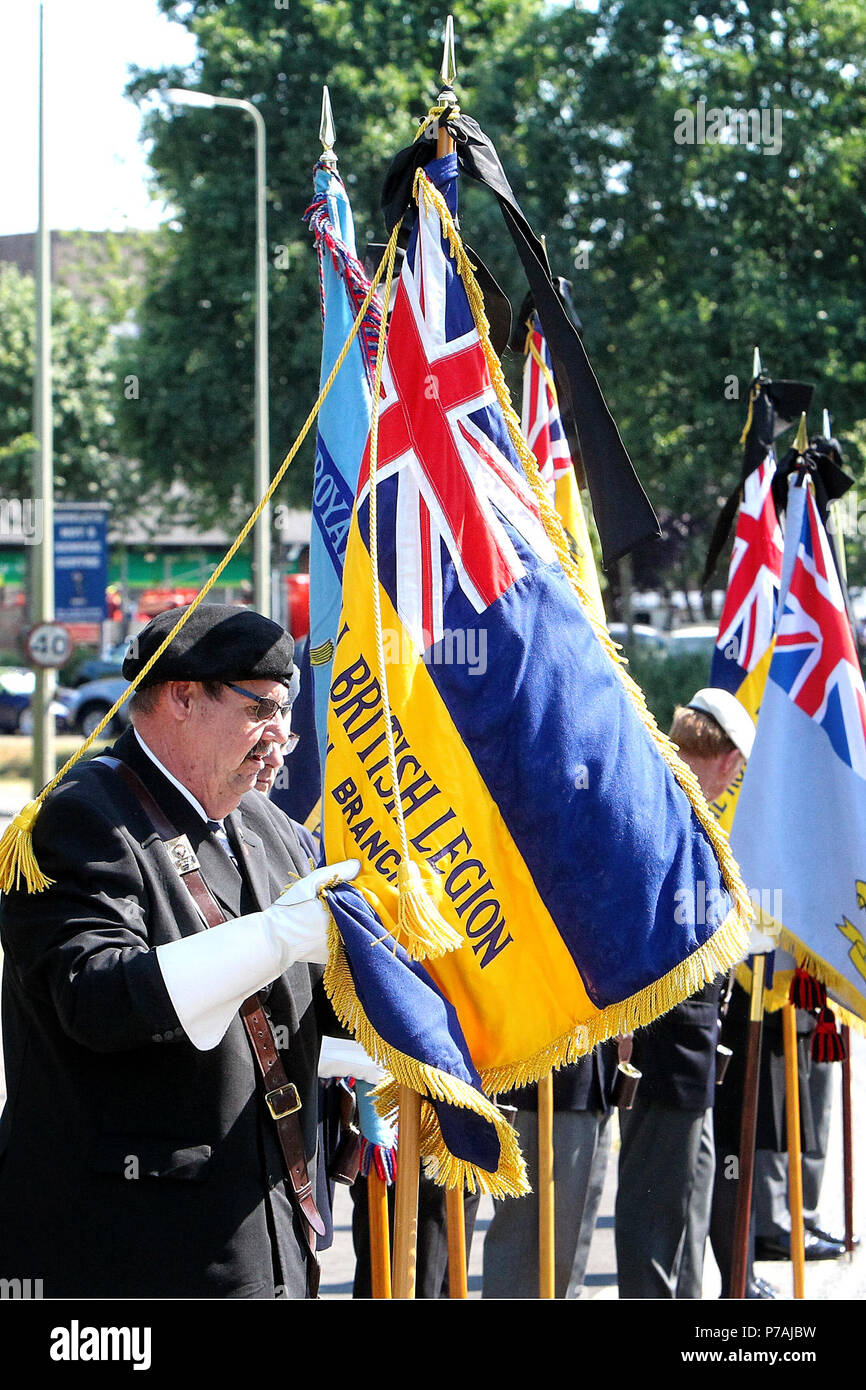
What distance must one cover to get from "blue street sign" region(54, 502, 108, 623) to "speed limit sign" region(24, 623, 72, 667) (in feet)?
3.03

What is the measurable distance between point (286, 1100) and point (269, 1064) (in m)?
0.07

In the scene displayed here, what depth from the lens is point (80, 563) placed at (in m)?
15.1

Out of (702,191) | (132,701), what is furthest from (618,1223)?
(702,191)

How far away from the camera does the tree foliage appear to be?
18.4m

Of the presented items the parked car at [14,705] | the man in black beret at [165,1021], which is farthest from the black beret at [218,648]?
the parked car at [14,705]

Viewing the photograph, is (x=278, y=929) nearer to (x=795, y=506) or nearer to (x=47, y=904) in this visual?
(x=47, y=904)

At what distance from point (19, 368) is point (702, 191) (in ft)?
54.4

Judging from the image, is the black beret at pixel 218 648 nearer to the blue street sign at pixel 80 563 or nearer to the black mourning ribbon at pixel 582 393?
the black mourning ribbon at pixel 582 393

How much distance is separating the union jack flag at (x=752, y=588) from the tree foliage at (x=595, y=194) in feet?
40.6

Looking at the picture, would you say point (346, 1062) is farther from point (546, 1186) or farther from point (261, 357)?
point (261, 357)

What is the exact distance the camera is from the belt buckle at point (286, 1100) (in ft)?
8.04

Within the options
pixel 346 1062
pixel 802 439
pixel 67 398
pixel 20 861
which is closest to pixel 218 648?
pixel 20 861

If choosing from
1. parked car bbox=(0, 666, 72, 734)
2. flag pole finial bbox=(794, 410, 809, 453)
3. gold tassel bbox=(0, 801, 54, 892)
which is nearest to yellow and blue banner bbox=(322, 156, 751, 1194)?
gold tassel bbox=(0, 801, 54, 892)

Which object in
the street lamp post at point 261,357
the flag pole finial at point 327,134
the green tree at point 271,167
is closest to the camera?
the flag pole finial at point 327,134
